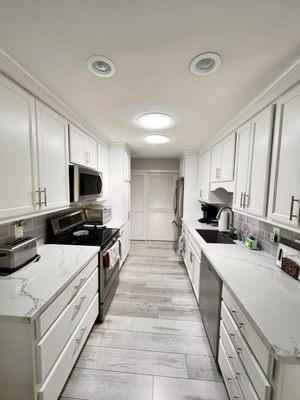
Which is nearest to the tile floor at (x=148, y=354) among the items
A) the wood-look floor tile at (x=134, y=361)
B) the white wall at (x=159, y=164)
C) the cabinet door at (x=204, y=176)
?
the wood-look floor tile at (x=134, y=361)

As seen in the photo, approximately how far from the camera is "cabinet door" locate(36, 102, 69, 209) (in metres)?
1.52

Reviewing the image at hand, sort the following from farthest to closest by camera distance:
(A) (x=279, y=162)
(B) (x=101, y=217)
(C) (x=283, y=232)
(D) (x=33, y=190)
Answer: (B) (x=101, y=217) < (C) (x=283, y=232) < (D) (x=33, y=190) < (A) (x=279, y=162)

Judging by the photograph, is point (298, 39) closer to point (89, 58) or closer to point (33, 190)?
point (89, 58)

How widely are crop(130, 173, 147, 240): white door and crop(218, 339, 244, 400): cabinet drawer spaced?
3904mm

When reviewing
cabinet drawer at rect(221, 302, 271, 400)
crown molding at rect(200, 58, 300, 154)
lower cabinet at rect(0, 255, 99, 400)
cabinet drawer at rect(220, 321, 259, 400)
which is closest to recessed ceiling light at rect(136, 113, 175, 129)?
crown molding at rect(200, 58, 300, 154)

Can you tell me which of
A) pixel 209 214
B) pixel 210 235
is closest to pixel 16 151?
pixel 210 235

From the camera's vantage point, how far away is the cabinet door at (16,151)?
1.17 m

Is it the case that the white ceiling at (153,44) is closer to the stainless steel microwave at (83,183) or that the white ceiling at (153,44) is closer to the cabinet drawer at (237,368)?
the stainless steel microwave at (83,183)

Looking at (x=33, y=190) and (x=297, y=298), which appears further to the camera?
(x=33, y=190)

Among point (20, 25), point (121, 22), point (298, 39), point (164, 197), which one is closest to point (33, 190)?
point (20, 25)

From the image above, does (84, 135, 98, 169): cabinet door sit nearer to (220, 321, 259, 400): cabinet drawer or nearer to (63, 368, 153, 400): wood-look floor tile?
(63, 368, 153, 400): wood-look floor tile

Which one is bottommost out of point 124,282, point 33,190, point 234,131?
point 124,282

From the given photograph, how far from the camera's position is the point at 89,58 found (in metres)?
1.15

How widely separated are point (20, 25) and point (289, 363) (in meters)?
1.97
